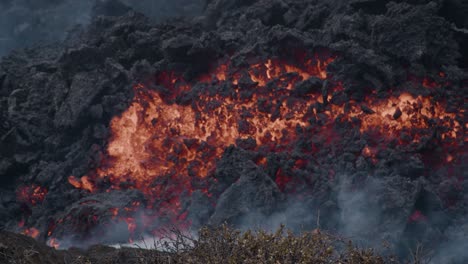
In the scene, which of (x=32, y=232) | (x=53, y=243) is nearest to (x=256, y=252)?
(x=53, y=243)

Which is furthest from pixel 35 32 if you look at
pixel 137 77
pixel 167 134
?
pixel 167 134

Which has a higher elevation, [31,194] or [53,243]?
[53,243]

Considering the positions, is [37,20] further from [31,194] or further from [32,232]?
[32,232]

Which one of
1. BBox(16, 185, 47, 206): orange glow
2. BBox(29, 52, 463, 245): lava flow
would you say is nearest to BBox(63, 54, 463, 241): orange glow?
BBox(29, 52, 463, 245): lava flow

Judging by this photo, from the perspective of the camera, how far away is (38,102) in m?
14.1

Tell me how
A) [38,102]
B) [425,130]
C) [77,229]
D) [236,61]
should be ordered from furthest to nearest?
1. [38,102]
2. [236,61]
3. [77,229]
4. [425,130]

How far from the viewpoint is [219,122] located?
37.9 feet

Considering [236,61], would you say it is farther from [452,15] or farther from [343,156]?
[452,15]

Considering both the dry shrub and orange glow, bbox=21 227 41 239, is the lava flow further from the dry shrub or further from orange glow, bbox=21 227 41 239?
the dry shrub

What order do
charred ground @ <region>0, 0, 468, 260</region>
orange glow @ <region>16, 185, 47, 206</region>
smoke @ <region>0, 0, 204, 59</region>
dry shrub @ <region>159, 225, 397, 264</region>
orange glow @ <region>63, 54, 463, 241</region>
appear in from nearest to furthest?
dry shrub @ <region>159, 225, 397, 264</region>
charred ground @ <region>0, 0, 468, 260</region>
orange glow @ <region>63, 54, 463, 241</region>
orange glow @ <region>16, 185, 47, 206</region>
smoke @ <region>0, 0, 204, 59</region>

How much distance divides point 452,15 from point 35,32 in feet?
61.7

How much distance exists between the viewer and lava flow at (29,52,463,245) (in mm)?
10195

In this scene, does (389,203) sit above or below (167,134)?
above

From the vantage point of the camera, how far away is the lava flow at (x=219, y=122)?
33.4 ft
